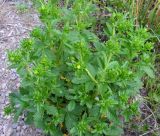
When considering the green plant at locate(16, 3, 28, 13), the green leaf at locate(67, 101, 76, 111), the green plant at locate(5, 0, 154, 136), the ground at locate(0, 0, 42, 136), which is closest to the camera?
the green plant at locate(5, 0, 154, 136)

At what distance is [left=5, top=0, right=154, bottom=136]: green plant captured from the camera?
1.66 m

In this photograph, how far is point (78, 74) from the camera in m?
1.62

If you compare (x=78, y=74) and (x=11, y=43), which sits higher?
(x=78, y=74)

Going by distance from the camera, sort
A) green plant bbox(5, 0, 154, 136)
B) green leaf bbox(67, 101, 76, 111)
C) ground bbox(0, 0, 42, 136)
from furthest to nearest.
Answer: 1. ground bbox(0, 0, 42, 136)
2. green leaf bbox(67, 101, 76, 111)
3. green plant bbox(5, 0, 154, 136)

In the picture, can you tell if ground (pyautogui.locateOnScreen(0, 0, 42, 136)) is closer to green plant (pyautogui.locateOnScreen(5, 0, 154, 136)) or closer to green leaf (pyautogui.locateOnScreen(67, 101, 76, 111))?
green plant (pyautogui.locateOnScreen(5, 0, 154, 136))

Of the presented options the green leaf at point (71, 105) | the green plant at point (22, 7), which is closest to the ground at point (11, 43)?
the green plant at point (22, 7)

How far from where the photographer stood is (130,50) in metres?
1.79

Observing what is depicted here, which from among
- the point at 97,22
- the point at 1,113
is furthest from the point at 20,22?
the point at 1,113

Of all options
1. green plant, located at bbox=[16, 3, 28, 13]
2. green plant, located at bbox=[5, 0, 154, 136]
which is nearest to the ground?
green plant, located at bbox=[16, 3, 28, 13]

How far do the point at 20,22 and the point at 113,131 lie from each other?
1.31m

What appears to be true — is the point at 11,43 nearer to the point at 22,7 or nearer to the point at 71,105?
the point at 22,7

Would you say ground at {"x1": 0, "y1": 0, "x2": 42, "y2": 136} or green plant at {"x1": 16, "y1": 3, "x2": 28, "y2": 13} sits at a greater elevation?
green plant at {"x1": 16, "y1": 3, "x2": 28, "y2": 13}

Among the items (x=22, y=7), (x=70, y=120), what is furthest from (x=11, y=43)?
(x=70, y=120)

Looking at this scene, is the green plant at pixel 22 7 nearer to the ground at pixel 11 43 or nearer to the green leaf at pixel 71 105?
the ground at pixel 11 43
